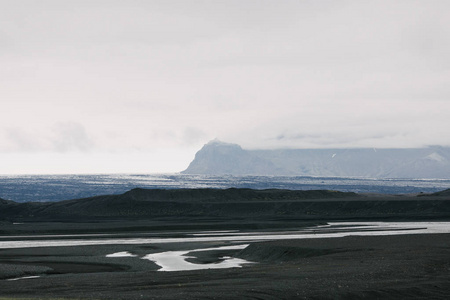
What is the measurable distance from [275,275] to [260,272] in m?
1.94

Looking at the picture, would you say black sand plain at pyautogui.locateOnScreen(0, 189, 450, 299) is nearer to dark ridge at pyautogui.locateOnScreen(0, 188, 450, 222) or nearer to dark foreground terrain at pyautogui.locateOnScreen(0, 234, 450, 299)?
dark foreground terrain at pyautogui.locateOnScreen(0, 234, 450, 299)

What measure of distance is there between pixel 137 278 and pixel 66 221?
76.7m

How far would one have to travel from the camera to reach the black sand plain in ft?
103

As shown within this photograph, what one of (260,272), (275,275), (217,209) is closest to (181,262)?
(260,272)

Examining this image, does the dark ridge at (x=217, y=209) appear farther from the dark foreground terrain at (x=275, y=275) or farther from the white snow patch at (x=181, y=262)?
the dark foreground terrain at (x=275, y=275)

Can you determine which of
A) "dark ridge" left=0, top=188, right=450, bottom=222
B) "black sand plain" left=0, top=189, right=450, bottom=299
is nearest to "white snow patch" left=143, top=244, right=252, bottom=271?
"black sand plain" left=0, top=189, right=450, bottom=299

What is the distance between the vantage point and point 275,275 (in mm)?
37375

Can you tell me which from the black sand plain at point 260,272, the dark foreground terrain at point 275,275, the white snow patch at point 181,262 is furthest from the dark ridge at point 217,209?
the dark foreground terrain at point 275,275

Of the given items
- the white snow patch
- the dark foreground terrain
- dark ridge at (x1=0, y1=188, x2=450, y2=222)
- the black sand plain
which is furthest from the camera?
dark ridge at (x1=0, y1=188, x2=450, y2=222)

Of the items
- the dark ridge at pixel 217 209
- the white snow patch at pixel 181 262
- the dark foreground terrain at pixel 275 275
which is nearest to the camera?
the dark foreground terrain at pixel 275 275

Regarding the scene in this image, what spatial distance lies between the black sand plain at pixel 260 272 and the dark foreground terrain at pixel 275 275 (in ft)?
0.15

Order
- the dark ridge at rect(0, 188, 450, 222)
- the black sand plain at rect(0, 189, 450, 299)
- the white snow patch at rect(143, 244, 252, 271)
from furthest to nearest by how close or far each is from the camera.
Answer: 1. the dark ridge at rect(0, 188, 450, 222)
2. the white snow patch at rect(143, 244, 252, 271)
3. the black sand plain at rect(0, 189, 450, 299)

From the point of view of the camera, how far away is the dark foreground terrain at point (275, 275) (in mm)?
31125

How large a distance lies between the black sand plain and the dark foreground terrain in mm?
46
